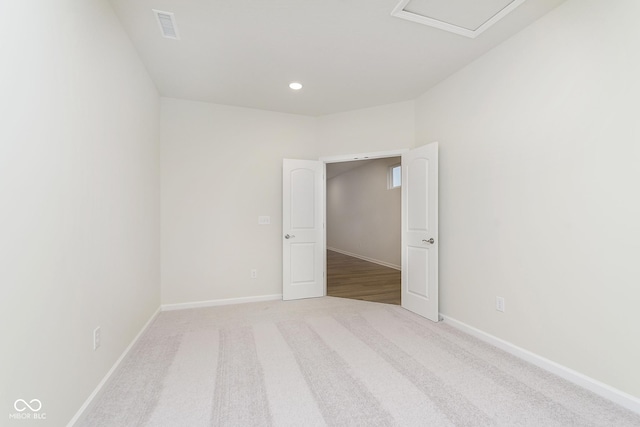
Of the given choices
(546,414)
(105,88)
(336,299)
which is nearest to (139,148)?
(105,88)

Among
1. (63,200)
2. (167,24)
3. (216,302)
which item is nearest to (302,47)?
(167,24)

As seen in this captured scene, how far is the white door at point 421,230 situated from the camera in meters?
3.49

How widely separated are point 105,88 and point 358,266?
6.10 meters

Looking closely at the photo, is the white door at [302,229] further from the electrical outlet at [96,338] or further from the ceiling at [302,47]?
the electrical outlet at [96,338]

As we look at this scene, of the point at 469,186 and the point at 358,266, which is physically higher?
the point at 469,186

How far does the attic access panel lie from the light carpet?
2747mm

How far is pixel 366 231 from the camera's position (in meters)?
8.25

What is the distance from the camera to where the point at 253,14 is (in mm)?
2338

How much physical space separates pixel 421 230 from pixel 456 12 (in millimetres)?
2241

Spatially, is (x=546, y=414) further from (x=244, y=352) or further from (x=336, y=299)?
(x=336, y=299)

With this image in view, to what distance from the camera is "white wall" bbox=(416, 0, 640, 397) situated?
6.26 feet

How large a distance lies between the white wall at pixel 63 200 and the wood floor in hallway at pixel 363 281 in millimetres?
3069
